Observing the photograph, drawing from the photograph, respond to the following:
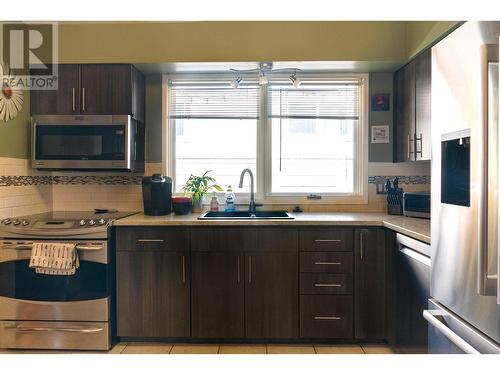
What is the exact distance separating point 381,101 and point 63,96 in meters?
2.57

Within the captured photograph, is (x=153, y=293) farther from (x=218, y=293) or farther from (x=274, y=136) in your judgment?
(x=274, y=136)

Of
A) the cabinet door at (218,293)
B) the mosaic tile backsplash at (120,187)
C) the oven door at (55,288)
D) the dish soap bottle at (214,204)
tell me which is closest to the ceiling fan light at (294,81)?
the mosaic tile backsplash at (120,187)

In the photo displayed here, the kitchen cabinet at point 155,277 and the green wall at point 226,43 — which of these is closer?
the kitchen cabinet at point 155,277

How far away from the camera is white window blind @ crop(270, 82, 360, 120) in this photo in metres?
3.16

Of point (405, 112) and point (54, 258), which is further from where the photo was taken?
point (405, 112)

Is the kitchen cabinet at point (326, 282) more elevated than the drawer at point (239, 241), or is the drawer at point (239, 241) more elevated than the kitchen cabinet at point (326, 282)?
the drawer at point (239, 241)

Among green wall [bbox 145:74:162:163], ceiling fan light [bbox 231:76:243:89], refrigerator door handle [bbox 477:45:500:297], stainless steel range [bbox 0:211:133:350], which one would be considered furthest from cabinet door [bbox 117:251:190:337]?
refrigerator door handle [bbox 477:45:500:297]

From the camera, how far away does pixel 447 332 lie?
130 cm

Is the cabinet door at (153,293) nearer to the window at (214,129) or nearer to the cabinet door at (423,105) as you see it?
the window at (214,129)

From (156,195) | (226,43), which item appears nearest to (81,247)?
(156,195)

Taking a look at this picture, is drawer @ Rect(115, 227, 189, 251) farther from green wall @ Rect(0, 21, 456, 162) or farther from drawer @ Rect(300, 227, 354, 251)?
green wall @ Rect(0, 21, 456, 162)

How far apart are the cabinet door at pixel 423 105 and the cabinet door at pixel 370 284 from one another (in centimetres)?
62

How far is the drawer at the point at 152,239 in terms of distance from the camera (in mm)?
2494
